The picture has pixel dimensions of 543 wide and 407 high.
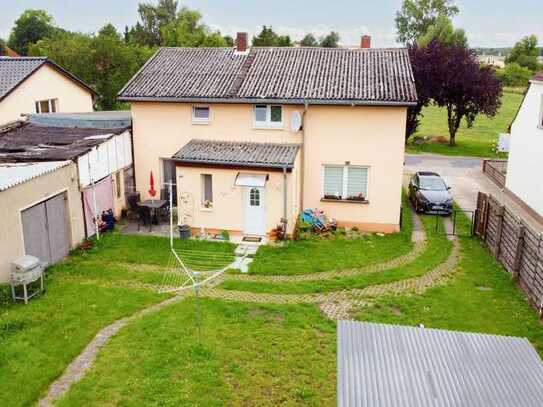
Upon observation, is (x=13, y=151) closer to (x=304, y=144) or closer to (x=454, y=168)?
(x=304, y=144)

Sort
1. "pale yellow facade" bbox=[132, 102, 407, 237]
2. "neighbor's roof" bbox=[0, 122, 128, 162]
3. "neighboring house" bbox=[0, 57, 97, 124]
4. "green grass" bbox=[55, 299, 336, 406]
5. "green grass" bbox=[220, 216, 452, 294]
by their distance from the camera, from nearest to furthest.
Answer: "green grass" bbox=[55, 299, 336, 406] < "green grass" bbox=[220, 216, 452, 294] < "neighbor's roof" bbox=[0, 122, 128, 162] < "pale yellow facade" bbox=[132, 102, 407, 237] < "neighboring house" bbox=[0, 57, 97, 124]

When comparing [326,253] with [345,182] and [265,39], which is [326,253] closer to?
[345,182]

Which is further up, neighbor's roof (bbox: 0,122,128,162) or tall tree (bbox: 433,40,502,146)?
tall tree (bbox: 433,40,502,146)

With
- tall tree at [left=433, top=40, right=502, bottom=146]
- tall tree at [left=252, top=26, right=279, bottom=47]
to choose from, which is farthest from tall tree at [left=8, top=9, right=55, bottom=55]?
tall tree at [left=433, top=40, right=502, bottom=146]

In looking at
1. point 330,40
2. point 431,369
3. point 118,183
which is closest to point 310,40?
point 330,40

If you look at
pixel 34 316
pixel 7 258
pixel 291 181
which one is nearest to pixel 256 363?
pixel 34 316

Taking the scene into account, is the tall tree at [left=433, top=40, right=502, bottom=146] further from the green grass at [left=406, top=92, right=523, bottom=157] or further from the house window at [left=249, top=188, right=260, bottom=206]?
the house window at [left=249, top=188, right=260, bottom=206]

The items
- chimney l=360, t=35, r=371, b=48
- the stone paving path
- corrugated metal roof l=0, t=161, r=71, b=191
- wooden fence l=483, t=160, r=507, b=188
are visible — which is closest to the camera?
the stone paving path

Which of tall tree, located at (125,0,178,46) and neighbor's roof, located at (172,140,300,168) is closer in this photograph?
neighbor's roof, located at (172,140,300,168)
